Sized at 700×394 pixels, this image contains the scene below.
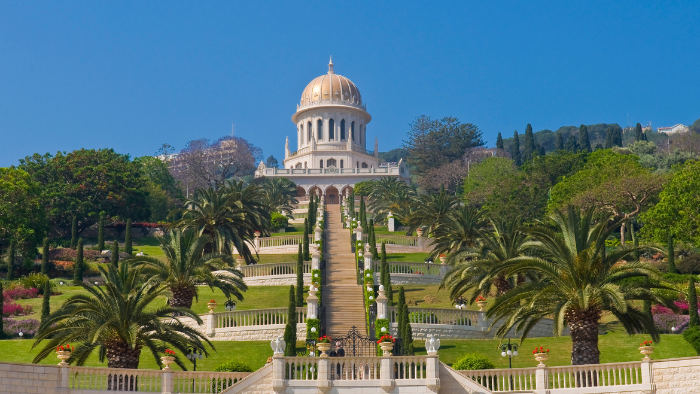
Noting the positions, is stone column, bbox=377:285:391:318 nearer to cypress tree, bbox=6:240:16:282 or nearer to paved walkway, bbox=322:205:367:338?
paved walkway, bbox=322:205:367:338

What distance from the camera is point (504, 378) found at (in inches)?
1019

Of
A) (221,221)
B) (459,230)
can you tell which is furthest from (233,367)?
(459,230)

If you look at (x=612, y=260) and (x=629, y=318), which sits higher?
(x=612, y=260)

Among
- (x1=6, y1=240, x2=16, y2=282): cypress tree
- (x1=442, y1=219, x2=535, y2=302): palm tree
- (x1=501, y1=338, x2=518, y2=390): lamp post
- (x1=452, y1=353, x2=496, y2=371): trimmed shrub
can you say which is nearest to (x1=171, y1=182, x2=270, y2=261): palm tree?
(x1=6, y1=240, x2=16, y2=282): cypress tree

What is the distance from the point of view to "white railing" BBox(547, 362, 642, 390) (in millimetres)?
25172

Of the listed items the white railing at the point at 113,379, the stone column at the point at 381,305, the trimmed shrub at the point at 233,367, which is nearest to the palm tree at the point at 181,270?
the stone column at the point at 381,305

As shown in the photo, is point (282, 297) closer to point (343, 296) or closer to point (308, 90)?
point (343, 296)

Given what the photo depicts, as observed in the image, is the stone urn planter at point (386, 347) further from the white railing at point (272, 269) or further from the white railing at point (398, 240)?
the white railing at point (398, 240)

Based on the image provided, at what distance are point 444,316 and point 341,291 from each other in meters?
7.02

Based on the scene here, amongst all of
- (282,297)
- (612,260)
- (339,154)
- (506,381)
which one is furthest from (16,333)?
(339,154)

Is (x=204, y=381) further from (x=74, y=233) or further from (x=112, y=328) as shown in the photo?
(x=74, y=233)

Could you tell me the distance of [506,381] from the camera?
86.1 ft

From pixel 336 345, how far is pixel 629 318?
36.1 ft

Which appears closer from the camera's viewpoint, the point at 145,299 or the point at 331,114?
the point at 145,299
